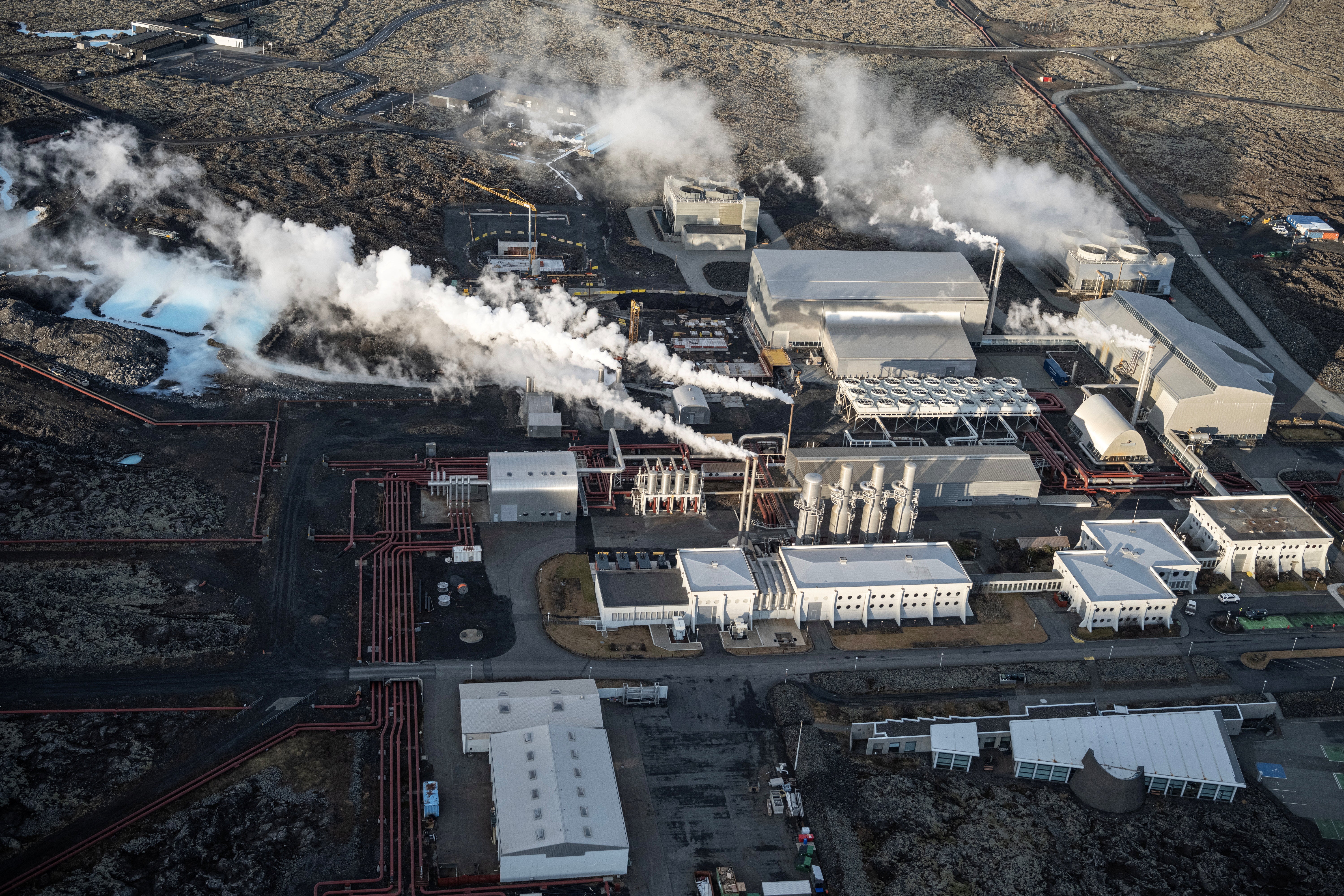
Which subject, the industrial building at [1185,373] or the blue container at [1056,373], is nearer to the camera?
the industrial building at [1185,373]

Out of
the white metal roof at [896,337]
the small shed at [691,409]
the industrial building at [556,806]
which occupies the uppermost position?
the industrial building at [556,806]

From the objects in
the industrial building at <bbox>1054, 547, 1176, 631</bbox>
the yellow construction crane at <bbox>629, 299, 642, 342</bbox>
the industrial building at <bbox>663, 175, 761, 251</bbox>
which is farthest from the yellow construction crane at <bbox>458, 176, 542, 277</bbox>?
the industrial building at <bbox>1054, 547, 1176, 631</bbox>

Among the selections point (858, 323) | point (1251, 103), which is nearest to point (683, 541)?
point (858, 323)

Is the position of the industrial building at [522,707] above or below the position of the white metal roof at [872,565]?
above

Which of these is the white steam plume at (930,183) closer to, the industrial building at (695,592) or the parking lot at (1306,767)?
the industrial building at (695,592)

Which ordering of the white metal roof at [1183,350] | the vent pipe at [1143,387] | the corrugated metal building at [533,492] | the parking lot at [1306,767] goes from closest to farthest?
the parking lot at [1306,767], the corrugated metal building at [533,492], the white metal roof at [1183,350], the vent pipe at [1143,387]

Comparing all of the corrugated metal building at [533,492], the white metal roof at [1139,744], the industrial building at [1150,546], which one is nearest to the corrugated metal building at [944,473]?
the industrial building at [1150,546]

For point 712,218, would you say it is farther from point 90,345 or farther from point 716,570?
point 716,570
